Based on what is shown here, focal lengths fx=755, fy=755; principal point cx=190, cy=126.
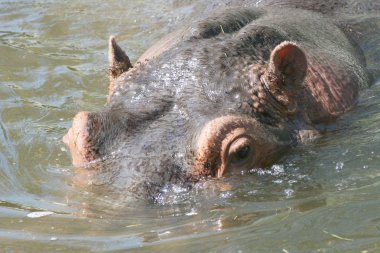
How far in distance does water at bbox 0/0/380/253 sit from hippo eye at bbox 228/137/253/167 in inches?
3.7

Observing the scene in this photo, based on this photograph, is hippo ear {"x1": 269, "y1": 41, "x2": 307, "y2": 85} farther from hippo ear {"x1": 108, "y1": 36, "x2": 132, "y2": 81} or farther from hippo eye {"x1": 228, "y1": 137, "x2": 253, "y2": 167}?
hippo ear {"x1": 108, "y1": 36, "x2": 132, "y2": 81}

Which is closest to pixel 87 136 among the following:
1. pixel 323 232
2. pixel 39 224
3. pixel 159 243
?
pixel 39 224

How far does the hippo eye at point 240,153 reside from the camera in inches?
189

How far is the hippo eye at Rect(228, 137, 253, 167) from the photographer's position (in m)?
4.81

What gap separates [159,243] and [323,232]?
0.88 meters

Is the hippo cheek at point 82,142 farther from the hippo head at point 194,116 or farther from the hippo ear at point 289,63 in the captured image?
the hippo ear at point 289,63

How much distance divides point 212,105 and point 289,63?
2.22 ft

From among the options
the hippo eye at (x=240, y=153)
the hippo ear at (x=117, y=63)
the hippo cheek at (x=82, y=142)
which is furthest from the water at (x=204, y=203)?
the hippo ear at (x=117, y=63)

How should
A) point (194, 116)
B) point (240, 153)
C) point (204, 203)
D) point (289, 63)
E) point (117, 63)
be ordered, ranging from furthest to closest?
point (117, 63), point (289, 63), point (194, 116), point (240, 153), point (204, 203)

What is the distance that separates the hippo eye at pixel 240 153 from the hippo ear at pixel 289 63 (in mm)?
699

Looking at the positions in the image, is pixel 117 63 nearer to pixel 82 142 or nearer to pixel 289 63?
pixel 82 142

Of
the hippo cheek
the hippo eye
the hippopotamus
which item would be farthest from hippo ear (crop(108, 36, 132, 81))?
A: the hippo eye

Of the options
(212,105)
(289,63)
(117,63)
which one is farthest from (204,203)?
(117,63)

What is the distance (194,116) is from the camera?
16.4 ft
